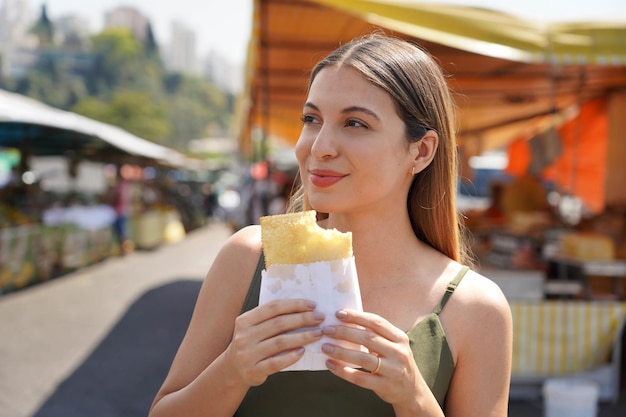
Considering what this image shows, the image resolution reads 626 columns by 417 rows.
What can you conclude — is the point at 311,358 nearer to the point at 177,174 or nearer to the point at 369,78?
the point at 369,78

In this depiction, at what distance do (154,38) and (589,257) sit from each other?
149 meters

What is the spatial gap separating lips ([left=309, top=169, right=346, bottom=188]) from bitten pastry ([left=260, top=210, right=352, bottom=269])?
162 mm

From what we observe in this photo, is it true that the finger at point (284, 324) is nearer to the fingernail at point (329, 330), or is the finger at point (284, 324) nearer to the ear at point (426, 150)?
the fingernail at point (329, 330)

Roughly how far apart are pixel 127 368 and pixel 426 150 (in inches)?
231

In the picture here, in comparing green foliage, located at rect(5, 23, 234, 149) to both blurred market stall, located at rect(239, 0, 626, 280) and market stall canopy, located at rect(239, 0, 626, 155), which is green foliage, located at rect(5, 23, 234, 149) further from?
market stall canopy, located at rect(239, 0, 626, 155)

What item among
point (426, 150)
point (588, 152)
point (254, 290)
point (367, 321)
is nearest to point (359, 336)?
point (367, 321)

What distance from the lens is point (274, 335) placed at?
1.37 meters

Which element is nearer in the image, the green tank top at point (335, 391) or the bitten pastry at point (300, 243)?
the bitten pastry at point (300, 243)

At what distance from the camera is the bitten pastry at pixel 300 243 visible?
148cm

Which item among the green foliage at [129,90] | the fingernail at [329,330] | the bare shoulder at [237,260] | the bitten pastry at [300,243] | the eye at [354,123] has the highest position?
the green foliage at [129,90]

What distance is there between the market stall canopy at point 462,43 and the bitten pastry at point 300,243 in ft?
6.83

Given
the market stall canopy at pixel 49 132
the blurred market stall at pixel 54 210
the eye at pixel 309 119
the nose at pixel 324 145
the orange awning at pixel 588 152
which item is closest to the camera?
the nose at pixel 324 145

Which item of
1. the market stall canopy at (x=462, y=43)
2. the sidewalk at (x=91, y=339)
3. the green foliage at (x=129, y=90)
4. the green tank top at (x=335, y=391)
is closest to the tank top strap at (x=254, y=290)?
the green tank top at (x=335, y=391)

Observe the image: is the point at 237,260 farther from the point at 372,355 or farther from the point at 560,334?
the point at 560,334
